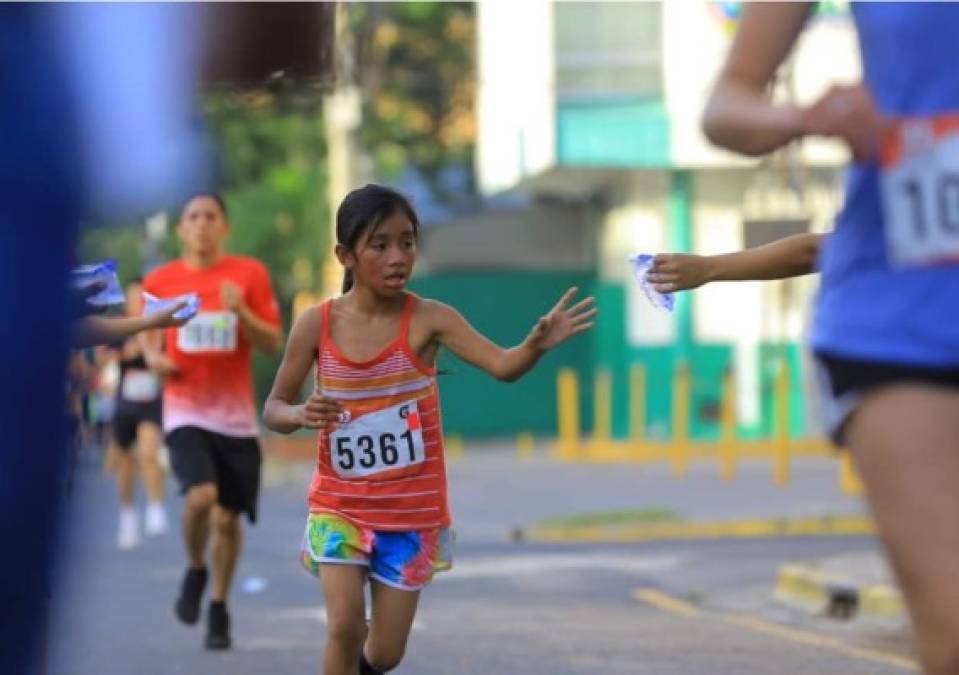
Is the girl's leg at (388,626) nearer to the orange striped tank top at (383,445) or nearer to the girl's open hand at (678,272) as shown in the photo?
the orange striped tank top at (383,445)

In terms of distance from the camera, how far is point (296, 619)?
1145cm

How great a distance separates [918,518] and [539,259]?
35423 millimetres

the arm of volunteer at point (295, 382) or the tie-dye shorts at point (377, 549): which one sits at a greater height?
the arm of volunteer at point (295, 382)

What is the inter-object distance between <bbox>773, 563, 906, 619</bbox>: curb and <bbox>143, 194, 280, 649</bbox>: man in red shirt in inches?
131

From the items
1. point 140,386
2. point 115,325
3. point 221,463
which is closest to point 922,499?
point 115,325

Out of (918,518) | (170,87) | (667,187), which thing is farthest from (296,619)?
(667,187)

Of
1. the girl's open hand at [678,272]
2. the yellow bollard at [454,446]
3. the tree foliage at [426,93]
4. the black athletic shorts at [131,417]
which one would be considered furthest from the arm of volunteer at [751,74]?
the tree foliage at [426,93]

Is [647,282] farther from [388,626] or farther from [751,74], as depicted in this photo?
[388,626]

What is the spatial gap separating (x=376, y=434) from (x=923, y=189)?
3280mm

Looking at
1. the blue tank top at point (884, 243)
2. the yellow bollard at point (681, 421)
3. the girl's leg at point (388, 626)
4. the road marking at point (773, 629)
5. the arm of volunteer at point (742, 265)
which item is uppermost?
the blue tank top at point (884, 243)

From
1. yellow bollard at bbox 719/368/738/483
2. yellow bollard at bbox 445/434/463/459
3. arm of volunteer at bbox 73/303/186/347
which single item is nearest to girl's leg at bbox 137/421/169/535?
yellow bollard at bbox 719/368/738/483

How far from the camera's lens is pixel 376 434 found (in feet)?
21.9

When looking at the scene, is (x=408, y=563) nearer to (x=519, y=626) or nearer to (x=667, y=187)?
(x=519, y=626)

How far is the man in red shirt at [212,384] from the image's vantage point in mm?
10266
